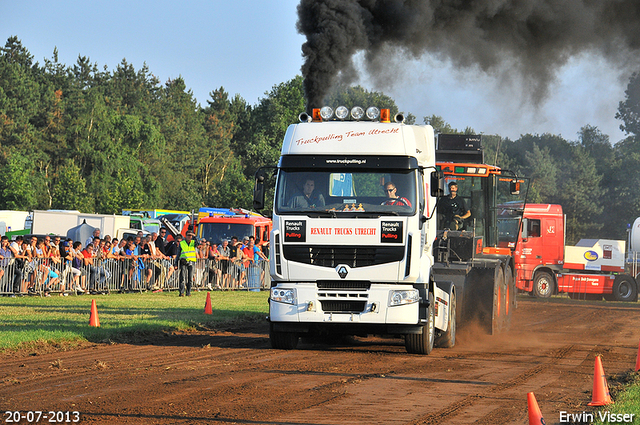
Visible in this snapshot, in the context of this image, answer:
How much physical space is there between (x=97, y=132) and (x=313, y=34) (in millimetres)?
55984

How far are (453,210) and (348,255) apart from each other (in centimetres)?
526

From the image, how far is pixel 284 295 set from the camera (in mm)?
11648

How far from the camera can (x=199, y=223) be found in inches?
1339

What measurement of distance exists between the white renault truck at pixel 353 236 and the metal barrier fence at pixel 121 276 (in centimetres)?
1163

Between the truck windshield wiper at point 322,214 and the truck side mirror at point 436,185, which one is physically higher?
the truck side mirror at point 436,185

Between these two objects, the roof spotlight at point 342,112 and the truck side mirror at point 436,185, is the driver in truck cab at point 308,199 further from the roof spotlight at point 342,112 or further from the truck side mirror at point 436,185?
the truck side mirror at point 436,185

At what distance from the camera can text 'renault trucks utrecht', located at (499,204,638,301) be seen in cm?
3275

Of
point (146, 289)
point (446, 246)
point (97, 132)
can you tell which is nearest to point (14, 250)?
point (146, 289)

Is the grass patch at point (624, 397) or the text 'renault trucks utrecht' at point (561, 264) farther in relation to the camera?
the text 'renault trucks utrecht' at point (561, 264)

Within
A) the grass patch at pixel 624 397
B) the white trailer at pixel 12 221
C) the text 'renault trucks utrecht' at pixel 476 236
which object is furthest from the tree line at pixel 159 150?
the grass patch at pixel 624 397

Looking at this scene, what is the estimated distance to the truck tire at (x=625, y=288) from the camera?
34.7 m

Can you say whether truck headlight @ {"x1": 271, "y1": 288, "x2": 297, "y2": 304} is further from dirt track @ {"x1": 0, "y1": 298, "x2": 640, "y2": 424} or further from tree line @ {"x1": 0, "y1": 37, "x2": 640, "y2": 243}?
tree line @ {"x1": 0, "y1": 37, "x2": 640, "y2": 243}

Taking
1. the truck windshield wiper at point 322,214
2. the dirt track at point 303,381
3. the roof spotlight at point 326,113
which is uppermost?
the roof spotlight at point 326,113

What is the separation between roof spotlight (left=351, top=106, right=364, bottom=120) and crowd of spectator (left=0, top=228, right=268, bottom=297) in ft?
39.8
